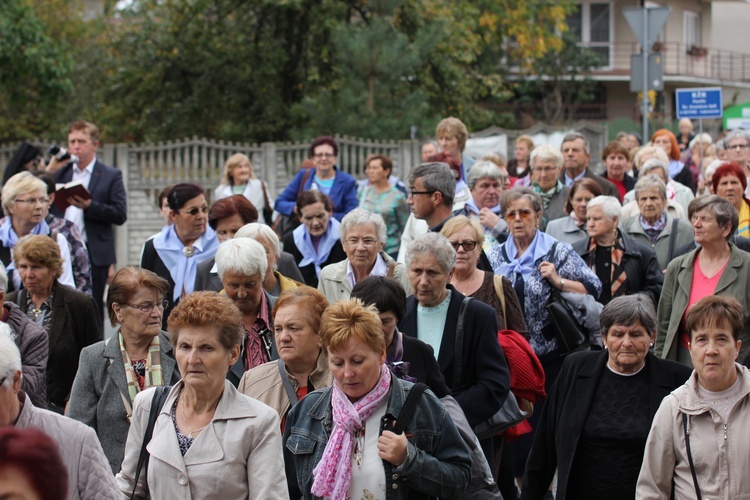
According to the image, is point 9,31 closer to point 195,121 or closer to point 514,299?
point 195,121

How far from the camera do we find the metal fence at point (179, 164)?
1862 centimetres

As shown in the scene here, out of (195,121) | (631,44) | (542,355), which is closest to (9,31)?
(195,121)

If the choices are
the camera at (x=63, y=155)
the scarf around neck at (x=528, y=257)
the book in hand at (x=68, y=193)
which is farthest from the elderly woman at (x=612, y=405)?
the camera at (x=63, y=155)

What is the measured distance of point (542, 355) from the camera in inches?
300

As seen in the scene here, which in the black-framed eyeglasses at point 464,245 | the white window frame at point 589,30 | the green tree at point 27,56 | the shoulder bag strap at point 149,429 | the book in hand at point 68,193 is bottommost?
the shoulder bag strap at point 149,429

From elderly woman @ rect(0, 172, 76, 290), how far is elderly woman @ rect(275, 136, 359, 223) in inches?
117

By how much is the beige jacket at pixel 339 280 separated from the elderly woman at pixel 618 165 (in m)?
4.72

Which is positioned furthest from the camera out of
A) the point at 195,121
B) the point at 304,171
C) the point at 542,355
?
the point at 195,121

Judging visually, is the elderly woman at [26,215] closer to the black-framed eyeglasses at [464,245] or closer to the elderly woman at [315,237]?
the elderly woman at [315,237]

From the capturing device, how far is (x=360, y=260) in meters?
7.32

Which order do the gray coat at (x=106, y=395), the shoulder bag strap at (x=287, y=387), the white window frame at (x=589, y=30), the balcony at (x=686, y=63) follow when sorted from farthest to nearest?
the white window frame at (x=589, y=30) → the balcony at (x=686, y=63) → the gray coat at (x=106, y=395) → the shoulder bag strap at (x=287, y=387)

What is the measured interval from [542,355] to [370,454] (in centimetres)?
311

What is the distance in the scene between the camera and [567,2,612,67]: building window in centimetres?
4088

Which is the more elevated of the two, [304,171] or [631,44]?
[631,44]
